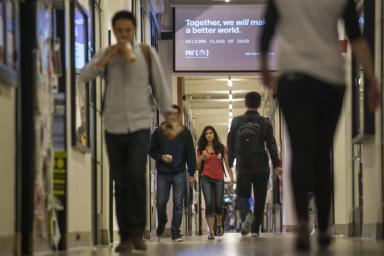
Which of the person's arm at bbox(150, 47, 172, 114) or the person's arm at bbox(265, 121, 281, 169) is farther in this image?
the person's arm at bbox(265, 121, 281, 169)

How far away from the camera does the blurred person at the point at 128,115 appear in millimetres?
5188

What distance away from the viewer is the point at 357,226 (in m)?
10.3

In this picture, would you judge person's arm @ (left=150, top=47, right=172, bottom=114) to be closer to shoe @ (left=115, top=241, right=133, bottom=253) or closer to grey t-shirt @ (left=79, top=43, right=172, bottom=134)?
grey t-shirt @ (left=79, top=43, right=172, bottom=134)

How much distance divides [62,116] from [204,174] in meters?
4.76

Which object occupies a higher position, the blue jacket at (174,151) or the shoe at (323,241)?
the blue jacket at (174,151)

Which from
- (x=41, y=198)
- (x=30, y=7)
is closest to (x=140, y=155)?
(x=41, y=198)

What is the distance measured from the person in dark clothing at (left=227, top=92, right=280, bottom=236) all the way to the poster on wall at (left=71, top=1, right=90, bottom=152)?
196cm

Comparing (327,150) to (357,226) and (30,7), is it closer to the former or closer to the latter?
(30,7)

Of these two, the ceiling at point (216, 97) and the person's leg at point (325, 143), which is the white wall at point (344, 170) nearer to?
the person's leg at point (325, 143)

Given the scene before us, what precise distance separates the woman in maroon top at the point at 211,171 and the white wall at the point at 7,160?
227 inches

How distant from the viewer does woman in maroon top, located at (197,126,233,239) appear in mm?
10734

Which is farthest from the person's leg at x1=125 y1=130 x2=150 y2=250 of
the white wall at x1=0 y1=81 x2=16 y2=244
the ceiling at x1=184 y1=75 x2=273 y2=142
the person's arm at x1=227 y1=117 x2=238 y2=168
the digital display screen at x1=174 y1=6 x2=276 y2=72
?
the ceiling at x1=184 y1=75 x2=273 y2=142

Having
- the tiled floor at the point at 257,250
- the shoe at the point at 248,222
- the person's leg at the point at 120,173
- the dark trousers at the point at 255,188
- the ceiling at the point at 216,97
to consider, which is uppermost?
the ceiling at the point at 216,97

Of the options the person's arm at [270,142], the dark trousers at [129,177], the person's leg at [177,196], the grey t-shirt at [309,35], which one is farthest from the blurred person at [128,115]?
the person's leg at [177,196]
